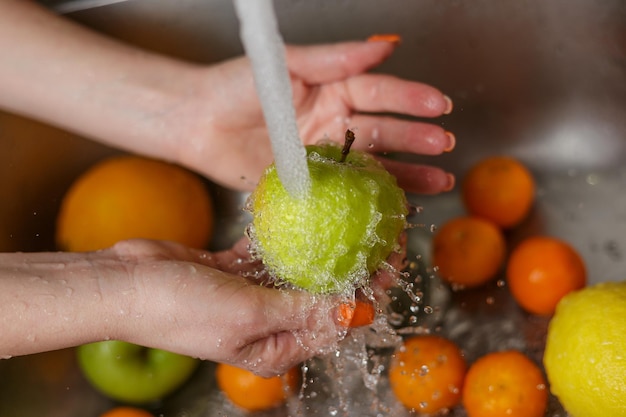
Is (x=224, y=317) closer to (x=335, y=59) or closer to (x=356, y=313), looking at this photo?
(x=356, y=313)

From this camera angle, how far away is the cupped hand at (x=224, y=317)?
2.36ft

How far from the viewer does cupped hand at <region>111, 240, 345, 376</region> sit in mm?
718

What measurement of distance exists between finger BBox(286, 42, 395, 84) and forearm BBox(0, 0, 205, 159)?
0.17 m

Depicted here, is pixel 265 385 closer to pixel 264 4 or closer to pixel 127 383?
pixel 127 383

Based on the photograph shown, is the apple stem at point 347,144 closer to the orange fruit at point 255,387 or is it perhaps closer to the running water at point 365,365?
the running water at point 365,365

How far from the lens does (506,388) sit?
0.85 metres

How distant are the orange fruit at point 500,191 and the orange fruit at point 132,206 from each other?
1.50ft

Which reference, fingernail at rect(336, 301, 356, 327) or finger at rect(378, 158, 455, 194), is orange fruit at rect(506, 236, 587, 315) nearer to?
finger at rect(378, 158, 455, 194)

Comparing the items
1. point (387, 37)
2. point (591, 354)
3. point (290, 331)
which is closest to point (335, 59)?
point (387, 37)

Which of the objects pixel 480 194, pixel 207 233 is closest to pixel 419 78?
pixel 480 194

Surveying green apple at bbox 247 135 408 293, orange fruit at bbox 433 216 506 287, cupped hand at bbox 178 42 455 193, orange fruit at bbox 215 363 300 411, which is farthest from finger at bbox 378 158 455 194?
orange fruit at bbox 215 363 300 411

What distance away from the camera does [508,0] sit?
112 centimetres

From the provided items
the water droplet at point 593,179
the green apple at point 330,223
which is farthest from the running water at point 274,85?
the water droplet at point 593,179

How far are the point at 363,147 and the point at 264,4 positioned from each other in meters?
0.46
